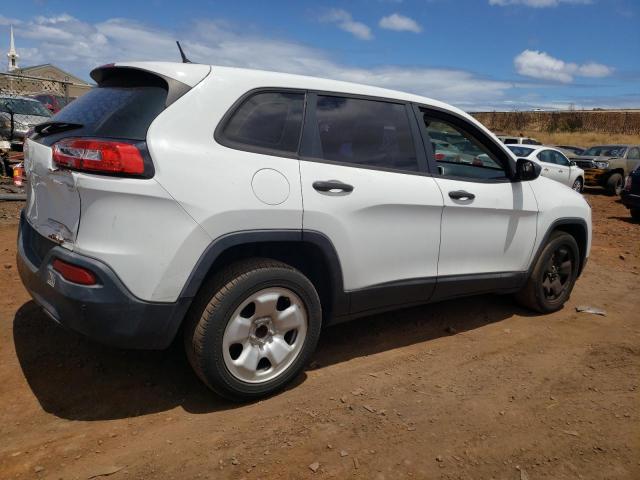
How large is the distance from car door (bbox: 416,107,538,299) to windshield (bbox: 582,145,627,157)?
16361mm

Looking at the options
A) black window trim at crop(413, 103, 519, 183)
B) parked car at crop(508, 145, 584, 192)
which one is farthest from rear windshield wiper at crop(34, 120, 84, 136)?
parked car at crop(508, 145, 584, 192)

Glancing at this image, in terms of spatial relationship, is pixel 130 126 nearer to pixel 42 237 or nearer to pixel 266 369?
pixel 42 237

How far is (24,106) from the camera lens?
44.9ft

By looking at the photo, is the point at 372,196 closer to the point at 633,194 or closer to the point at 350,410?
the point at 350,410

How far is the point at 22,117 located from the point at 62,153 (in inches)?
481

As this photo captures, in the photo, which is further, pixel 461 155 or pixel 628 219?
pixel 628 219

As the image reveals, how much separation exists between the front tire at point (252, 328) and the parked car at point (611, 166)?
56.8ft

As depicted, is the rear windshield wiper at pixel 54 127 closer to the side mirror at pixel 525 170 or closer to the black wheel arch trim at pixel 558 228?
the side mirror at pixel 525 170

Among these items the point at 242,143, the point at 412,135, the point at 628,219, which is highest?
the point at 412,135

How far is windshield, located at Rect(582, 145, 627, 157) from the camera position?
1818 cm

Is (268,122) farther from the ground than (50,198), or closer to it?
farther from the ground

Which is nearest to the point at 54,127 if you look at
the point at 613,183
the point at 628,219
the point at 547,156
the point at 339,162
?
the point at 339,162

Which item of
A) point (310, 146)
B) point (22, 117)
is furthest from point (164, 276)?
point (22, 117)

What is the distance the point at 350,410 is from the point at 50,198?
6.45 feet
